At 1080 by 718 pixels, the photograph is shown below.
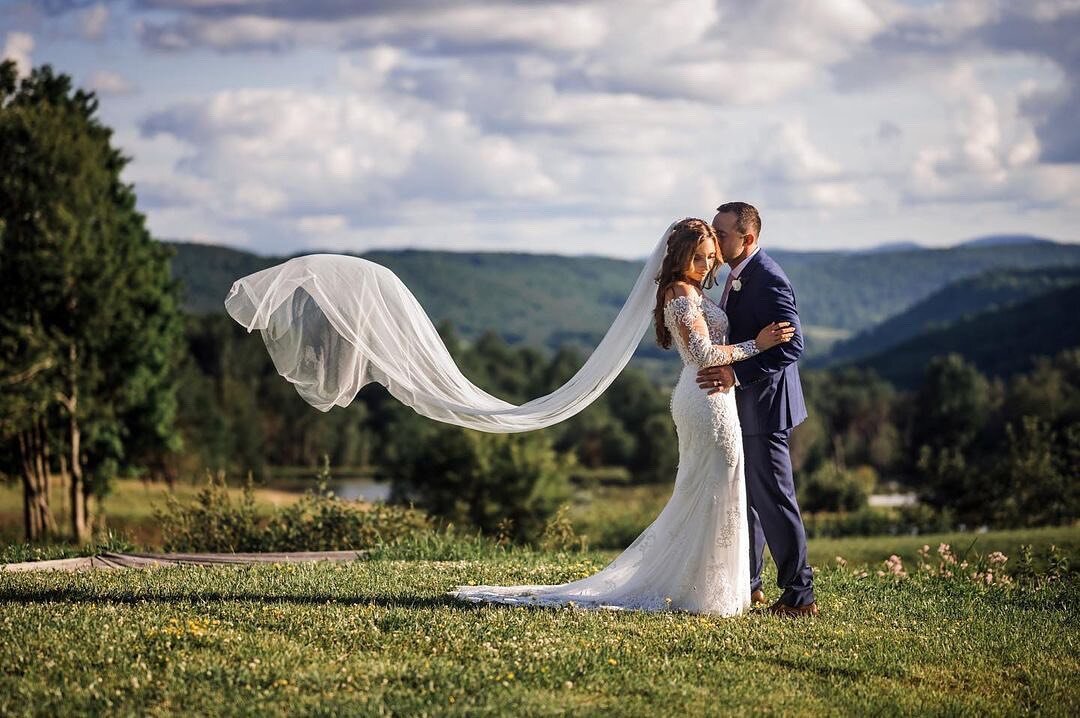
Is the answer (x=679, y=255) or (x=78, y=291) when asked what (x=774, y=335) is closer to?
(x=679, y=255)

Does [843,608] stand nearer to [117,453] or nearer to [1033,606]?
[1033,606]

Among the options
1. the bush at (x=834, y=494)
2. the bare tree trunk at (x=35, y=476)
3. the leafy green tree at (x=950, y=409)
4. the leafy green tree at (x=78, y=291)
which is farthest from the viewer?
the leafy green tree at (x=950, y=409)

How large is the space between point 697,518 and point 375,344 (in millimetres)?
3532

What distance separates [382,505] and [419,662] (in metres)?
9.03

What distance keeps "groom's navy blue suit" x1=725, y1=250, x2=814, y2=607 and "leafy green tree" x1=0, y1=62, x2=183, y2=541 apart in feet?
103

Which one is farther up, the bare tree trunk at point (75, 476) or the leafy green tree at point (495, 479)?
the bare tree trunk at point (75, 476)

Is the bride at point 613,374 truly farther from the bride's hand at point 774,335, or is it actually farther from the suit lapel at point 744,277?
the suit lapel at point 744,277

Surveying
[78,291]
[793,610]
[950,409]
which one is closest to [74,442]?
[78,291]

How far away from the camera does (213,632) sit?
26.3 feet

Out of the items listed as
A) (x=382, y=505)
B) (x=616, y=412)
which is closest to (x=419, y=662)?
(x=382, y=505)

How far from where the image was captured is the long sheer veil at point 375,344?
33.7 ft

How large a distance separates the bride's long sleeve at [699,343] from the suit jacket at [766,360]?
17cm

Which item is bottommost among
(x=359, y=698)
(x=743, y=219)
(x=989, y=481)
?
(x=989, y=481)

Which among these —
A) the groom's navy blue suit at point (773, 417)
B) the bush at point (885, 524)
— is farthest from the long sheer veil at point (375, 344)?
the bush at point (885, 524)
